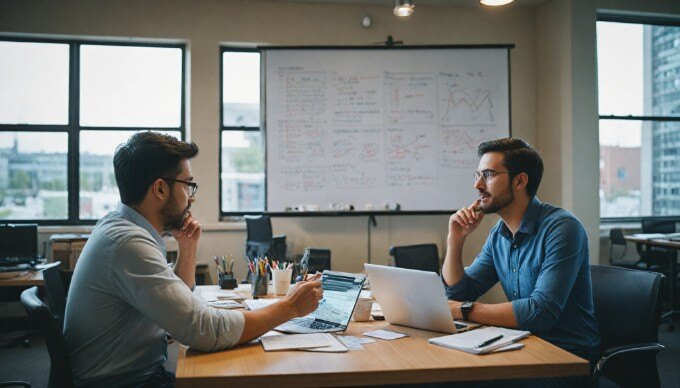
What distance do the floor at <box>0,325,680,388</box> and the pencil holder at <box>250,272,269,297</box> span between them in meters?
1.44

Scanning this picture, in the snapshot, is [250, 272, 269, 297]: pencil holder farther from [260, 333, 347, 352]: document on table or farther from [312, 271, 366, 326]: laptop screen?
[260, 333, 347, 352]: document on table

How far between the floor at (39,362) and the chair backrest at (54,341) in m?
2.17

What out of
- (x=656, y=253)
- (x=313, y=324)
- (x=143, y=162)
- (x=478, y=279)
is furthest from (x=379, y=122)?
(x=143, y=162)

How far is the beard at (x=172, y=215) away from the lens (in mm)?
1838

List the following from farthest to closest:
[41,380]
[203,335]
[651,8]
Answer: [651,8] < [41,380] < [203,335]

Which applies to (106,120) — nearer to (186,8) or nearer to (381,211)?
(186,8)

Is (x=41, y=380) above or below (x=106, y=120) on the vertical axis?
below

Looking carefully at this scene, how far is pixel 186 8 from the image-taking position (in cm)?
531

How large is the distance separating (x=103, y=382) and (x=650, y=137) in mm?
6029

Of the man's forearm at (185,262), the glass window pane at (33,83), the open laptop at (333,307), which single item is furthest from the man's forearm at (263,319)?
the glass window pane at (33,83)

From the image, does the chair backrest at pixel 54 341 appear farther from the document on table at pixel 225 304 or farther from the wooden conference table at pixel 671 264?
the wooden conference table at pixel 671 264

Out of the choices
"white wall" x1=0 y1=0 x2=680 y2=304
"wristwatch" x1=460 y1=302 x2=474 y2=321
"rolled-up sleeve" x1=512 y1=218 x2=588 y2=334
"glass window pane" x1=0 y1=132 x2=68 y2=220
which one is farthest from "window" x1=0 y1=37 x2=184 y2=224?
"rolled-up sleeve" x1=512 y1=218 x2=588 y2=334

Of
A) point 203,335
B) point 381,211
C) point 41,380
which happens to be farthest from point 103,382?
point 381,211

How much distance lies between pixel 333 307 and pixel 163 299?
0.63 meters
